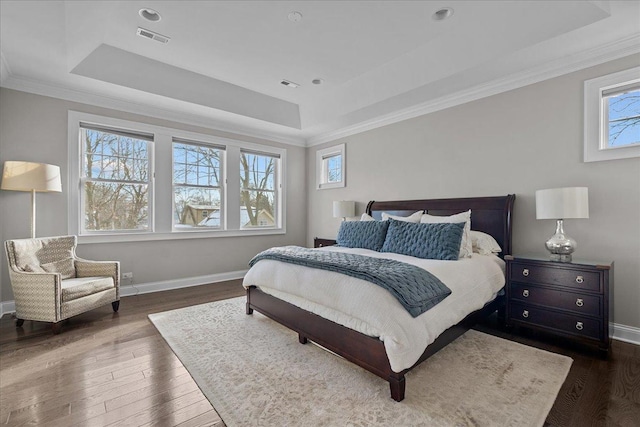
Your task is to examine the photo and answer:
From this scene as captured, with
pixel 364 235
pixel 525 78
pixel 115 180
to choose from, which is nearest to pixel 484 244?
pixel 364 235

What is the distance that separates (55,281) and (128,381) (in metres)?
1.47

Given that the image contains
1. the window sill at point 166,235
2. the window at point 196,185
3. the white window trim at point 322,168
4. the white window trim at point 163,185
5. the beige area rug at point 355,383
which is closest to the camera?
the beige area rug at point 355,383

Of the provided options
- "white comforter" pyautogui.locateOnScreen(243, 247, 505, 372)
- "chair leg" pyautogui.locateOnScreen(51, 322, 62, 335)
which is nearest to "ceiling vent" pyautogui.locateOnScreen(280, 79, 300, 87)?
Answer: "white comforter" pyautogui.locateOnScreen(243, 247, 505, 372)

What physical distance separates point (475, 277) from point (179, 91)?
4034 millimetres

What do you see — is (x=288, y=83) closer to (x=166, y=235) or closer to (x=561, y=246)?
(x=166, y=235)

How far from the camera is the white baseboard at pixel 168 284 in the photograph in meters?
3.42

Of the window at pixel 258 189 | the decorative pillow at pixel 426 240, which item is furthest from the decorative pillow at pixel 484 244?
the window at pixel 258 189

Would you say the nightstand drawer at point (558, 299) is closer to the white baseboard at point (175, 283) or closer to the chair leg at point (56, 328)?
the white baseboard at point (175, 283)

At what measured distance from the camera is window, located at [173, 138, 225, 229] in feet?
15.3

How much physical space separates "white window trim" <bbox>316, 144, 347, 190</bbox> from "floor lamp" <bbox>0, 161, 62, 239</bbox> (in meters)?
3.91

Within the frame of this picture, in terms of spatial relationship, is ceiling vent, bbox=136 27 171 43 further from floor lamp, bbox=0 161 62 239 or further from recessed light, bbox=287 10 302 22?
floor lamp, bbox=0 161 62 239

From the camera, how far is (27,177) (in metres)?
3.12

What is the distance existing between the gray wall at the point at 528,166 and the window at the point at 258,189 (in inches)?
83.0

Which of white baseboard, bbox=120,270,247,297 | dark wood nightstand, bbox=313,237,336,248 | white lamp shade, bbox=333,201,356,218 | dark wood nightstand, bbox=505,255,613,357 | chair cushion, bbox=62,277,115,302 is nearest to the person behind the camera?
dark wood nightstand, bbox=505,255,613,357
